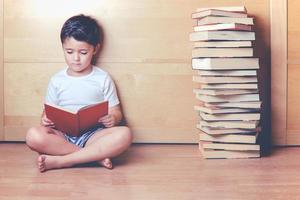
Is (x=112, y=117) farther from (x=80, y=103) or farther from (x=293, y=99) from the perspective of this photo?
(x=293, y=99)

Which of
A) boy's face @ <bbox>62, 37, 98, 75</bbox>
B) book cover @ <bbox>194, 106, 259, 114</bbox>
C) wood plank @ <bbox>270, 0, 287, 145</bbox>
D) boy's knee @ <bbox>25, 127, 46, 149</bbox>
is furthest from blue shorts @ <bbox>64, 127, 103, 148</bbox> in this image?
wood plank @ <bbox>270, 0, 287, 145</bbox>

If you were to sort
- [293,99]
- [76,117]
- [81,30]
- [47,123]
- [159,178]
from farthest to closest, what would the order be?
[293,99], [81,30], [47,123], [76,117], [159,178]

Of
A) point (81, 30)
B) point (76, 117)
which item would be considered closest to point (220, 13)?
point (81, 30)

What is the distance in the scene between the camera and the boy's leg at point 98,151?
1532mm

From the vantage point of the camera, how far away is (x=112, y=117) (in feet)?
5.56

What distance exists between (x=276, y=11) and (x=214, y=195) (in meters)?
0.90

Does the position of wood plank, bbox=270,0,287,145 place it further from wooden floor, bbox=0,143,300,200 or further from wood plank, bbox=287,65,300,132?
wooden floor, bbox=0,143,300,200

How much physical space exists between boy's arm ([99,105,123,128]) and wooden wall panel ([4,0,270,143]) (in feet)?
0.28

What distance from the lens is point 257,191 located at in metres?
1.29

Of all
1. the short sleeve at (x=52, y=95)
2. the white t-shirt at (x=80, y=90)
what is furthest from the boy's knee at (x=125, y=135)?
the short sleeve at (x=52, y=95)

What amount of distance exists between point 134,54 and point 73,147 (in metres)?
0.49

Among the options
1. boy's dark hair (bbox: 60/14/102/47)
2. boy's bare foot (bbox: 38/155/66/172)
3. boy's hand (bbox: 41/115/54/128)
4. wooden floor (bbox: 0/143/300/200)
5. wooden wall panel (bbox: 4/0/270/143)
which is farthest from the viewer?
wooden wall panel (bbox: 4/0/270/143)

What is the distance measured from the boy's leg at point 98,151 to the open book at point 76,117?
7 centimetres

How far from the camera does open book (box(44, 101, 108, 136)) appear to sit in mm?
1518
